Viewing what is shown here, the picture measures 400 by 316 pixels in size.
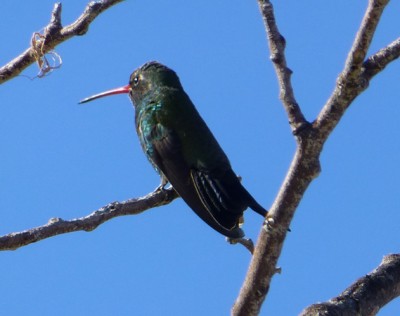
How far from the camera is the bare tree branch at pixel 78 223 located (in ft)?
13.9

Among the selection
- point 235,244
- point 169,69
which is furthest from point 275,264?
point 169,69

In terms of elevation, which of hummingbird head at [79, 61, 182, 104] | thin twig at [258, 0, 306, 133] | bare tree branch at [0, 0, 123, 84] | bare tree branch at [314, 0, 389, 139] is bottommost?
bare tree branch at [314, 0, 389, 139]

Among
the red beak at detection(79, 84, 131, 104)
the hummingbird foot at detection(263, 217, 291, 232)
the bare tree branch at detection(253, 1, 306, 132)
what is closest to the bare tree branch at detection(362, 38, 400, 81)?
the bare tree branch at detection(253, 1, 306, 132)

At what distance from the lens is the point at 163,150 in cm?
729

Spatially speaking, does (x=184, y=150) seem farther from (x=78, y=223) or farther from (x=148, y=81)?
(x=78, y=223)

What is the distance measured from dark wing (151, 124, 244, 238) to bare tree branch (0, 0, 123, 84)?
143 centimetres

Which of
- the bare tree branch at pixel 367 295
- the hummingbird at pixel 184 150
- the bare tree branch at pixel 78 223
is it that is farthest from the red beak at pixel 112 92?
the bare tree branch at pixel 367 295

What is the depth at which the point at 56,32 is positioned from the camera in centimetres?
477

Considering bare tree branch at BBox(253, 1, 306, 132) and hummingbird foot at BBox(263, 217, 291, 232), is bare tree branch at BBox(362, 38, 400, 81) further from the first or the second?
hummingbird foot at BBox(263, 217, 291, 232)

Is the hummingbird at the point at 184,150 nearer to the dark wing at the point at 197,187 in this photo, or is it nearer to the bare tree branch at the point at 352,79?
the dark wing at the point at 197,187

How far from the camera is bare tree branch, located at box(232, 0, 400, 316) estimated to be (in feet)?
→ 10.5

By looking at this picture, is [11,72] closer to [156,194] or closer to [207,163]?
[156,194]

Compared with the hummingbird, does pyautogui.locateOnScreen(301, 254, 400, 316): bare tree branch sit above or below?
below

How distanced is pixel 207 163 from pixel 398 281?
308cm
